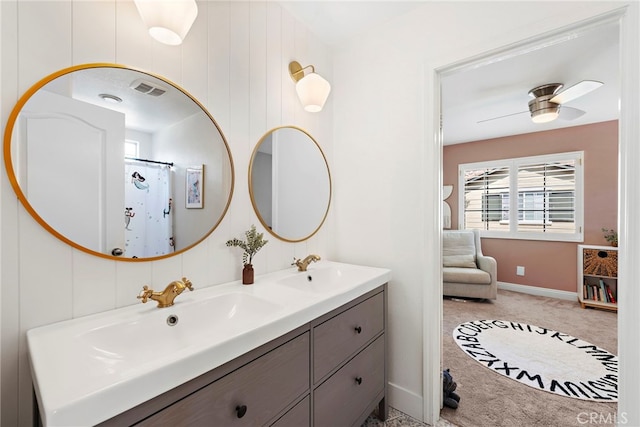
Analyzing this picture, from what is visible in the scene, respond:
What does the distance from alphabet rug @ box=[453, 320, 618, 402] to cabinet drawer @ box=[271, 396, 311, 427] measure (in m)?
1.85

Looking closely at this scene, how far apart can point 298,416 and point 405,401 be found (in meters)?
1.00

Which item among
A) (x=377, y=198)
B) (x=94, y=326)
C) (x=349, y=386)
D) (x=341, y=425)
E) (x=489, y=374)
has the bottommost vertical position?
(x=489, y=374)

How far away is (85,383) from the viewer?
585 millimetres

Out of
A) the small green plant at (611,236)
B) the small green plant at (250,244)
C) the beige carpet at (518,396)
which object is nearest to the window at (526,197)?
the small green plant at (611,236)

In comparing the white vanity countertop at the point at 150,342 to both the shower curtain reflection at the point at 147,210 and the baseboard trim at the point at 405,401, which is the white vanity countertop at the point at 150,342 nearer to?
the shower curtain reflection at the point at 147,210

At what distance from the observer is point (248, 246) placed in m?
1.48

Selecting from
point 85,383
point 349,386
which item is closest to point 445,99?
point 349,386

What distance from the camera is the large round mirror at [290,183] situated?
163cm

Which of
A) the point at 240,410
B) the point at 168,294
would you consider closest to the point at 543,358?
the point at 240,410

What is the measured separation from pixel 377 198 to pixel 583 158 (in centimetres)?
390

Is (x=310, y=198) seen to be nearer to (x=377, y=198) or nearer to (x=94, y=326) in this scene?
(x=377, y=198)

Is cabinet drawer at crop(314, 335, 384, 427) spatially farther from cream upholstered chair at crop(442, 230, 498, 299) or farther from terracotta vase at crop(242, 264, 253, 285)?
cream upholstered chair at crop(442, 230, 498, 299)

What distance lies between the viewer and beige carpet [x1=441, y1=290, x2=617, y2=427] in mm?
1683

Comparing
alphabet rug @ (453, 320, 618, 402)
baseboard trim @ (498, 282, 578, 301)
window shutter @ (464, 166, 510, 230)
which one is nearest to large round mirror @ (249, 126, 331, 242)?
alphabet rug @ (453, 320, 618, 402)
